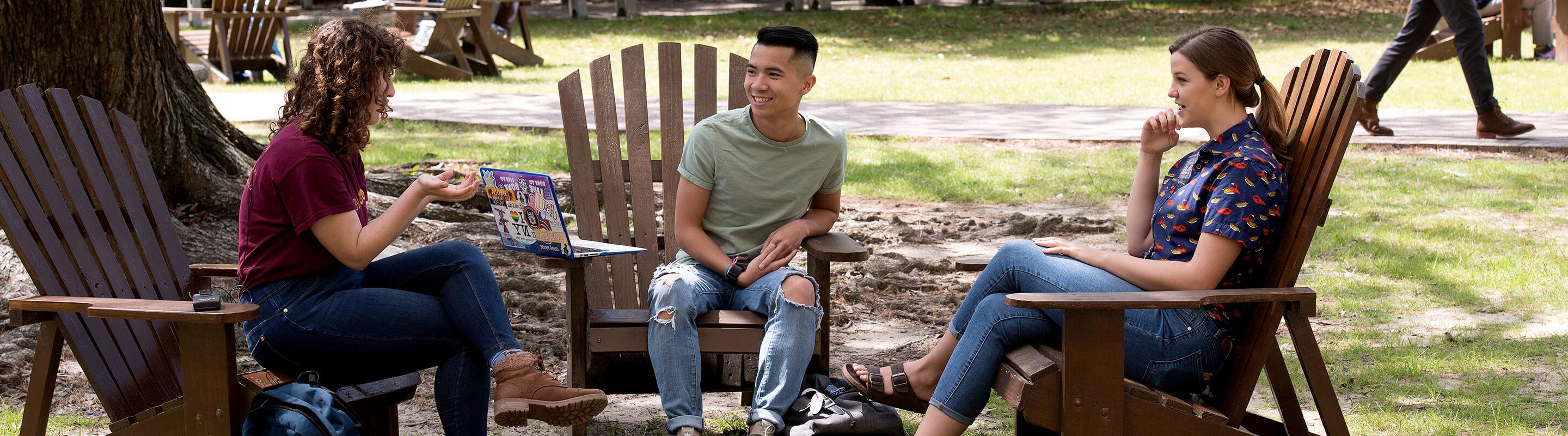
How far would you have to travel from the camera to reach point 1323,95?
2.97 meters

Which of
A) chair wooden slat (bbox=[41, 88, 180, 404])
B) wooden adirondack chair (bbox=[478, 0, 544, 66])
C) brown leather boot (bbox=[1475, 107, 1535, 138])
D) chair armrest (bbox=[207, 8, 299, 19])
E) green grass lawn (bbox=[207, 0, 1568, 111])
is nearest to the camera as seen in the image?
chair wooden slat (bbox=[41, 88, 180, 404])

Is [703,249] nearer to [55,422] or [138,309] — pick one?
[138,309]

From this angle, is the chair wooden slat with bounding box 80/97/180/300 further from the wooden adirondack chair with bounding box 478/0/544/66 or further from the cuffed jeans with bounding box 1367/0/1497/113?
the wooden adirondack chair with bounding box 478/0/544/66

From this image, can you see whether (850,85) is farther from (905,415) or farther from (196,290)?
(196,290)

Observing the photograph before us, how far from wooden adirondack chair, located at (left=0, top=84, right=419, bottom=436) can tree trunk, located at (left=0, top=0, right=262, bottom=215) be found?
5.14ft

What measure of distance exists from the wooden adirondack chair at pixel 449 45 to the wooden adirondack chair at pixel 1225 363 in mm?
10519

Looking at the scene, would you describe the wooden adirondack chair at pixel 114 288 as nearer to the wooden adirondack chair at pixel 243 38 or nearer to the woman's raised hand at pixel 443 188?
the woman's raised hand at pixel 443 188

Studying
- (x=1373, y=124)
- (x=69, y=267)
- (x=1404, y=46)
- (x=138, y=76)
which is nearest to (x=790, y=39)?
(x=69, y=267)

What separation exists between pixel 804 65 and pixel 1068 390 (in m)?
1.21

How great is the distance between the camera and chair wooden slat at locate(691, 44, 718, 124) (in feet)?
13.5

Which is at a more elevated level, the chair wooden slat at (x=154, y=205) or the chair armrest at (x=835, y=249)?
the chair wooden slat at (x=154, y=205)

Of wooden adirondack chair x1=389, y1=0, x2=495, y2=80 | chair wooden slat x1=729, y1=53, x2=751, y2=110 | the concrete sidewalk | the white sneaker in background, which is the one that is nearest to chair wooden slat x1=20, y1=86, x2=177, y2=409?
chair wooden slat x1=729, y1=53, x2=751, y2=110

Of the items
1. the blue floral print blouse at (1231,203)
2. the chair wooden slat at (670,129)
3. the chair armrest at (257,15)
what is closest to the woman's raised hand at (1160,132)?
the blue floral print blouse at (1231,203)

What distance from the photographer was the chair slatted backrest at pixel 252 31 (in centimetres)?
1227
